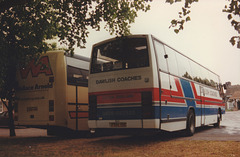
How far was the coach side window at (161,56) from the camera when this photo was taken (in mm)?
9008

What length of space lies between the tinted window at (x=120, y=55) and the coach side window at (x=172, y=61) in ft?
4.69

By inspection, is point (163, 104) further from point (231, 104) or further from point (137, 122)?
point (231, 104)

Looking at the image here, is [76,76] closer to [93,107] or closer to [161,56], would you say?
[93,107]

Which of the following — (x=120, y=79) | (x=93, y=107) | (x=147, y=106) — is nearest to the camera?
(x=147, y=106)

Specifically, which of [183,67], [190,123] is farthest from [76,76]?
[190,123]

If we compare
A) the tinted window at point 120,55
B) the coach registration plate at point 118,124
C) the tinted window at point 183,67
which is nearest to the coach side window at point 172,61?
the tinted window at point 183,67

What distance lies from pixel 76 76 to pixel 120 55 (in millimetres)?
2986

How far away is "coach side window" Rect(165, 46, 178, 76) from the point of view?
9.85m

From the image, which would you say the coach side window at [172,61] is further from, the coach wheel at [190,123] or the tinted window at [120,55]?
the coach wheel at [190,123]

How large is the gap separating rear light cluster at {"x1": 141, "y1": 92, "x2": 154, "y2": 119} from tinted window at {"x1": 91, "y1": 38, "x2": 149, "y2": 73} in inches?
35.7

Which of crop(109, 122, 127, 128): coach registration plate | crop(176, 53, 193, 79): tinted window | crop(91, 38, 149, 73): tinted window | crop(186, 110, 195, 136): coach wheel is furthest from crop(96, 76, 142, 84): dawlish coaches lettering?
crop(186, 110, 195, 136): coach wheel

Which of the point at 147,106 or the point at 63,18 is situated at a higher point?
the point at 63,18

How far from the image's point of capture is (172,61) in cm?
1023

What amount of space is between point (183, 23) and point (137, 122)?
11.4ft
